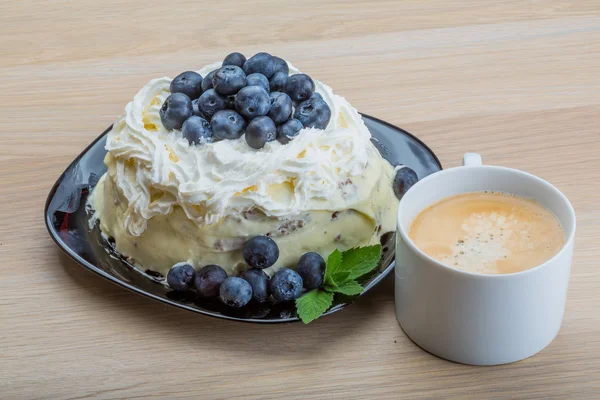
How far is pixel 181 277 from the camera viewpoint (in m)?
1.33

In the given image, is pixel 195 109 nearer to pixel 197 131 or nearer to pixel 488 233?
pixel 197 131

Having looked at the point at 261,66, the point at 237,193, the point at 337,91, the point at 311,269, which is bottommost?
the point at 337,91

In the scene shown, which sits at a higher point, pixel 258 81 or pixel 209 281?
pixel 258 81

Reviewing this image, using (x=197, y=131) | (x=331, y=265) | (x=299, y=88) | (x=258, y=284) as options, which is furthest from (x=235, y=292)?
(x=299, y=88)

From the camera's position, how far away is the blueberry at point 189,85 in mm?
1456

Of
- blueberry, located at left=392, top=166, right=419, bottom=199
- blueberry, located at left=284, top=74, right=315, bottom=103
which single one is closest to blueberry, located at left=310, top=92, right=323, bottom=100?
blueberry, located at left=284, top=74, right=315, bottom=103

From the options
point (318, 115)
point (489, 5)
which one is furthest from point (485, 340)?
point (489, 5)

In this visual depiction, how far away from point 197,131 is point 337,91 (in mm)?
720

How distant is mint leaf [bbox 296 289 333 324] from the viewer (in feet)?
4.08

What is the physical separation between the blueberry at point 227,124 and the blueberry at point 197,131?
10 millimetres

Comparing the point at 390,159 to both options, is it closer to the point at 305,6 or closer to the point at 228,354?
the point at 228,354

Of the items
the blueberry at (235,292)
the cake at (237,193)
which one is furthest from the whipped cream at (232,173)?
the blueberry at (235,292)

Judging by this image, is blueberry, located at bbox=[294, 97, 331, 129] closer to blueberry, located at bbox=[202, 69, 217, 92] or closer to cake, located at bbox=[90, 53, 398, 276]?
cake, located at bbox=[90, 53, 398, 276]

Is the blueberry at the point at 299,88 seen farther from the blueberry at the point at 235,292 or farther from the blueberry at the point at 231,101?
the blueberry at the point at 235,292
